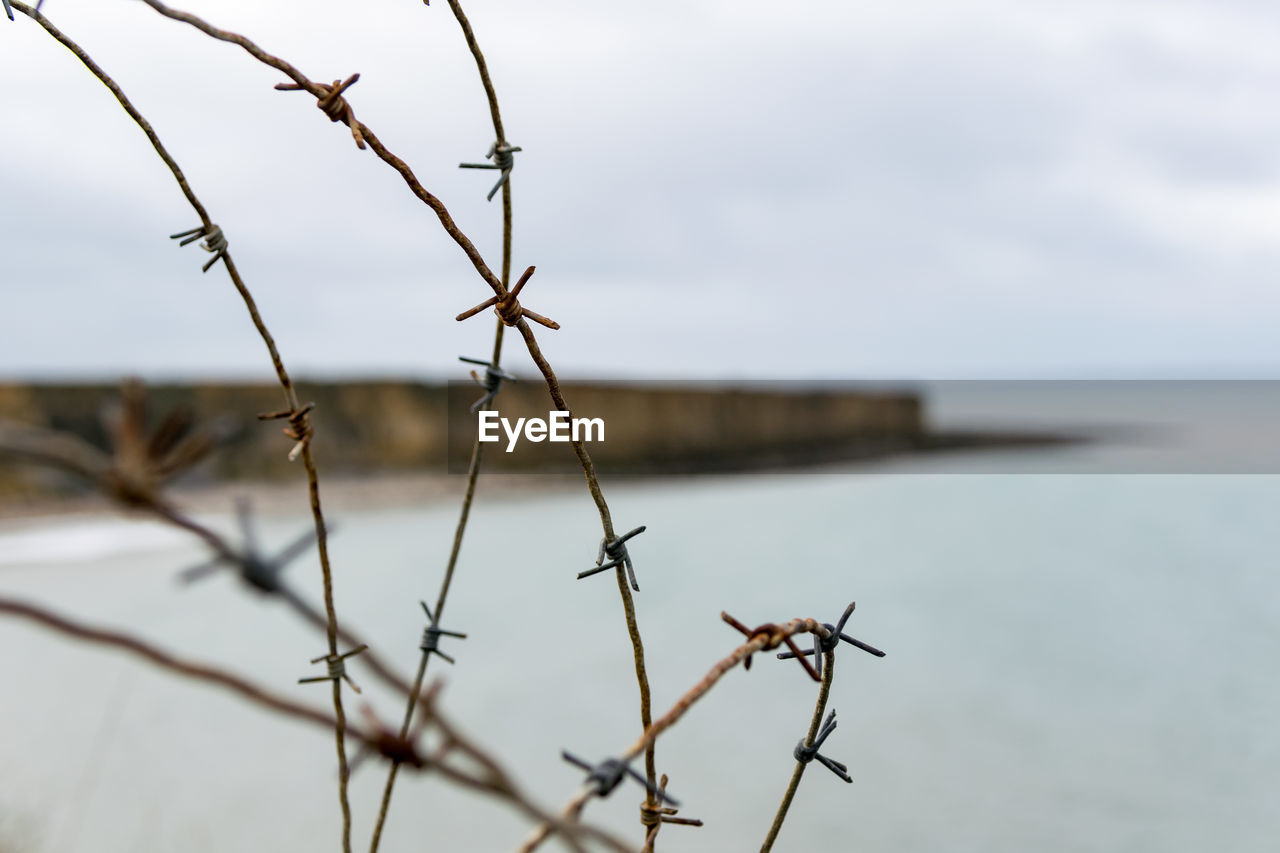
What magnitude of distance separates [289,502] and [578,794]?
3.46 meters

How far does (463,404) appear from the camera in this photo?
415cm

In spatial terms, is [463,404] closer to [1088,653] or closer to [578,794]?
[1088,653]

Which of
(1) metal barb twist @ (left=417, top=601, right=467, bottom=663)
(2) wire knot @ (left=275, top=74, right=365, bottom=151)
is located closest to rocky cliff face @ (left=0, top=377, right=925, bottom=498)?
(1) metal barb twist @ (left=417, top=601, right=467, bottom=663)

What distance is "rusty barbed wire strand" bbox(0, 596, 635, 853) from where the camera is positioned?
1.57 ft

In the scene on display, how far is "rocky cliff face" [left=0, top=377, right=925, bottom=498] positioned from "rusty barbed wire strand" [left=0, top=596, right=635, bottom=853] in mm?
2312

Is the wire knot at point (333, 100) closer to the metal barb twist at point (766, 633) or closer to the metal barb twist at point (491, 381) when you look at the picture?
the metal barb twist at point (491, 381)

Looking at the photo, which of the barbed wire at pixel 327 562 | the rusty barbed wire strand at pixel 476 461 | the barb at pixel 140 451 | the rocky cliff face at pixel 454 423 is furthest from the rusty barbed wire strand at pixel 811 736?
the rocky cliff face at pixel 454 423

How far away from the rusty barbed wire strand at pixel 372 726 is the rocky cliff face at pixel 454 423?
2312mm

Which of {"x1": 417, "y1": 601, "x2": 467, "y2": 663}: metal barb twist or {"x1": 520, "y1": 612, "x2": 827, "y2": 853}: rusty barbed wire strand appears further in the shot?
{"x1": 417, "y1": 601, "x2": 467, "y2": 663}: metal barb twist

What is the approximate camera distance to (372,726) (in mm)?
631

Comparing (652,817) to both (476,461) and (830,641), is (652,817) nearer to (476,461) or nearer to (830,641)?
(830,641)

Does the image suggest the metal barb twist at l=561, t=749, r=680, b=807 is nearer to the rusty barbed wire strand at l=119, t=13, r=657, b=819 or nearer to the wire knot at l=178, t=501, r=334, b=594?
the rusty barbed wire strand at l=119, t=13, r=657, b=819

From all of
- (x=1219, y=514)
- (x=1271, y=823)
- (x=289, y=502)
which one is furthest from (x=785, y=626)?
(x=289, y=502)

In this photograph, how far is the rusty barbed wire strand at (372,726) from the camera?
0.48 m
